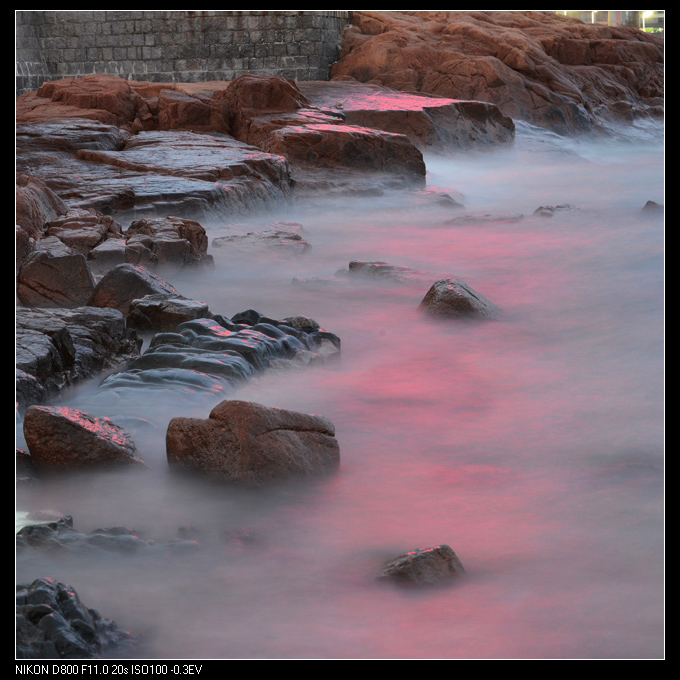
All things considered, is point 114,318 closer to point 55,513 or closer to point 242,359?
point 242,359

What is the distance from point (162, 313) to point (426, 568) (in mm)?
2744

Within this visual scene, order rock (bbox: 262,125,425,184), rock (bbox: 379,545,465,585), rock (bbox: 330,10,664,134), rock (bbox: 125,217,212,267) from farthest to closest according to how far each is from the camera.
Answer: rock (bbox: 330,10,664,134) → rock (bbox: 262,125,425,184) → rock (bbox: 125,217,212,267) → rock (bbox: 379,545,465,585)

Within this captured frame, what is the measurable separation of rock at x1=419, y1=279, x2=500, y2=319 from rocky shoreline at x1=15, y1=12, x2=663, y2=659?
15 mm

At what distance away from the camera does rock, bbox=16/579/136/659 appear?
1983 millimetres

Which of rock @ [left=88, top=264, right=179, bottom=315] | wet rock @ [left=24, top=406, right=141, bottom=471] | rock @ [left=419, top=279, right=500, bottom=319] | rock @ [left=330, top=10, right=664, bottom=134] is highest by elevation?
rock @ [left=330, top=10, right=664, bottom=134]

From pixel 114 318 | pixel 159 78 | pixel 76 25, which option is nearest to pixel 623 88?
pixel 159 78

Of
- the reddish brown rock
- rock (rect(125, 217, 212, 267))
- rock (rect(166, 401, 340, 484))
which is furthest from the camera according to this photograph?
the reddish brown rock

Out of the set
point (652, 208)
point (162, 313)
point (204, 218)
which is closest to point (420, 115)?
point (652, 208)

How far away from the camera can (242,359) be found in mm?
4090

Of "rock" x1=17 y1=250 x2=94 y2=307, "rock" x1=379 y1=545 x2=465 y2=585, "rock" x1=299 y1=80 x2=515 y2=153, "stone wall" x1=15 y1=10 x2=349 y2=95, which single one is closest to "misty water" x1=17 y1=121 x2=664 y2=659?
"rock" x1=379 y1=545 x2=465 y2=585

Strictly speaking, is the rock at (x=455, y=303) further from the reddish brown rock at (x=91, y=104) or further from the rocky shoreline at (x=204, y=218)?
the reddish brown rock at (x=91, y=104)

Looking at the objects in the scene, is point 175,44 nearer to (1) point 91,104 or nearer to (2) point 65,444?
(1) point 91,104

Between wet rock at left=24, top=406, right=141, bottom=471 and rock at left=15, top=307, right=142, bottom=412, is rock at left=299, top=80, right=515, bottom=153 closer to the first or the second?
rock at left=15, top=307, right=142, bottom=412

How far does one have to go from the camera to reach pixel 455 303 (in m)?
5.03
